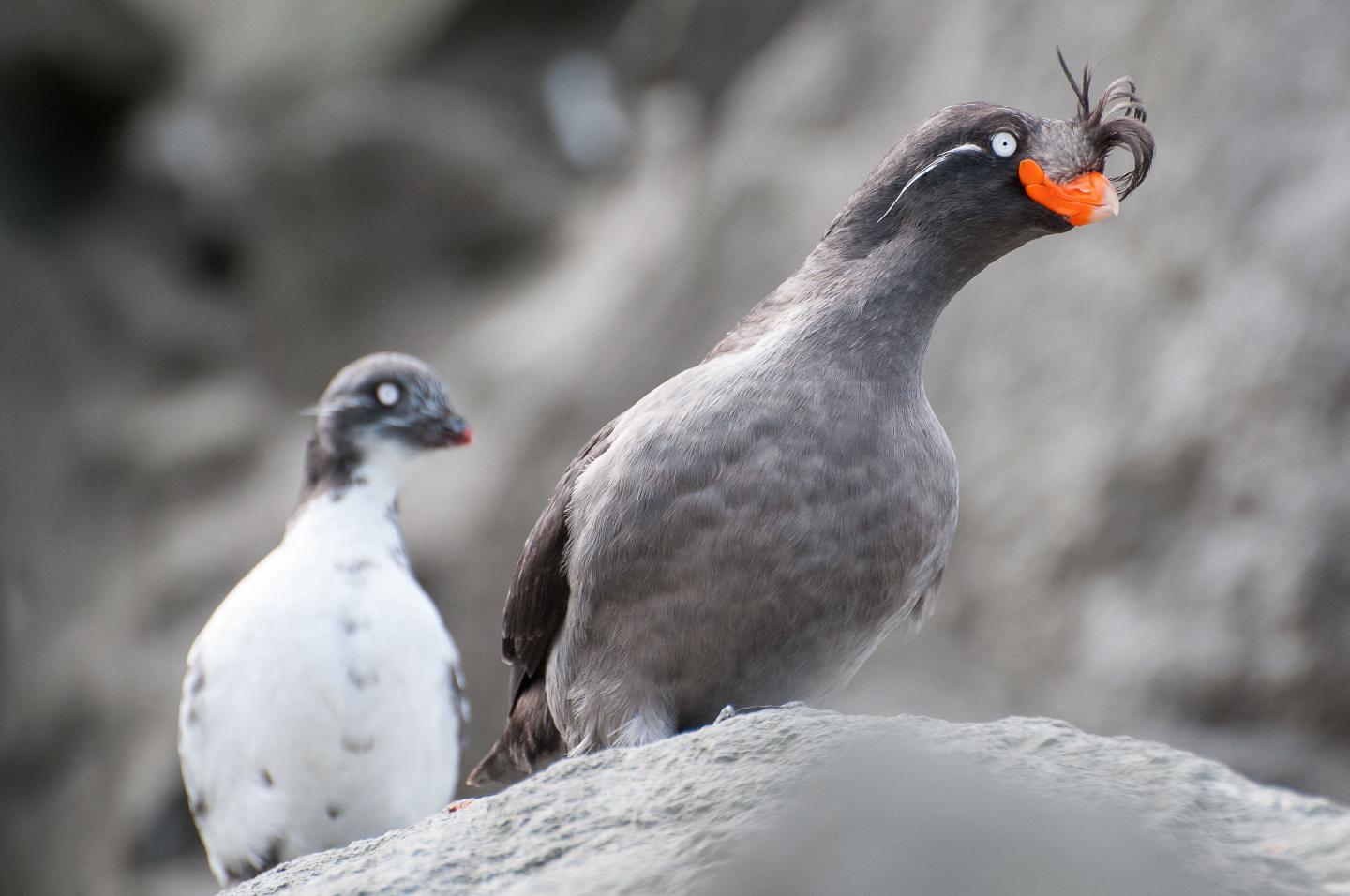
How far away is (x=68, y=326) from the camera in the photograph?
32.6ft

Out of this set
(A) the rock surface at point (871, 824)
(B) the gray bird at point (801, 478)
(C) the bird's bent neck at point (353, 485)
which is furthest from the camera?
(C) the bird's bent neck at point (353, 485)

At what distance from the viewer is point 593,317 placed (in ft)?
28.0

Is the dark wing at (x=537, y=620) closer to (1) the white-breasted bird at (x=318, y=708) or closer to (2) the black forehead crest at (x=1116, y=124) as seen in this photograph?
(1) the white-breasted bird at (x=318, y=708)

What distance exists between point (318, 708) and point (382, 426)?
1014 millimetres

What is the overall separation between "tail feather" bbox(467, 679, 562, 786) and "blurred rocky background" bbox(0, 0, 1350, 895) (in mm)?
1988

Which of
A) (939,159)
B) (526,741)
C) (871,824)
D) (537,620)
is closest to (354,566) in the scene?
(526,741)

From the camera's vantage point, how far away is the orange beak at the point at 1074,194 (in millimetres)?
2932

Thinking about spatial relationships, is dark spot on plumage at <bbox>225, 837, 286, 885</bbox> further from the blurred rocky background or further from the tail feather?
the blurred rocky background

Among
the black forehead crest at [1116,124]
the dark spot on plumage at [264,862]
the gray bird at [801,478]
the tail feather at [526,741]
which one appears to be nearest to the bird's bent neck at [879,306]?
the gray bird at [801,478]

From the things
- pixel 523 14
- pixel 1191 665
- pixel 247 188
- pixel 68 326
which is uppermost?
pixel 523 14

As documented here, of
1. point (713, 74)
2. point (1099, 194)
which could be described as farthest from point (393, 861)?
point (713, 74)

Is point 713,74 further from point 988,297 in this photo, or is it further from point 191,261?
point 191,261

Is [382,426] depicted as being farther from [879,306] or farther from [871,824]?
[871,824]

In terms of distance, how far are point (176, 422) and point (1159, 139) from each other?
663 cm
